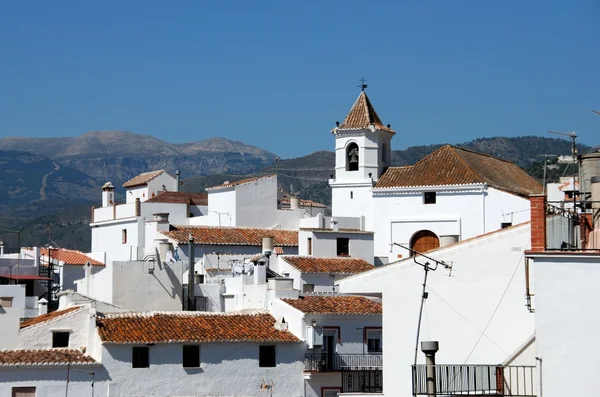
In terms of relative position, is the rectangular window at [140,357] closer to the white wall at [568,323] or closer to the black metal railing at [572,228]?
the black metal railing at [572,228]

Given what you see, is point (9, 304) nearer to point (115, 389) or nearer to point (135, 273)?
point (115, 389)

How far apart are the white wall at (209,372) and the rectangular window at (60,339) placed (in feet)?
5.07

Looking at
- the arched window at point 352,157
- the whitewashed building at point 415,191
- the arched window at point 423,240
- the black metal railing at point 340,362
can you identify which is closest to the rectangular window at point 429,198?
the whitewashed building at point 415,191

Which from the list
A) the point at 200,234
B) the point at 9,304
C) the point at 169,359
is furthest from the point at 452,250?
the point at 200,234

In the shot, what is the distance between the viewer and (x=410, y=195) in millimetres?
61312

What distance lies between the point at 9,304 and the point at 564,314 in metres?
23.9

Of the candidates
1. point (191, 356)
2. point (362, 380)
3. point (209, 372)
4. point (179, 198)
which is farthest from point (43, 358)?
point (179, 198)

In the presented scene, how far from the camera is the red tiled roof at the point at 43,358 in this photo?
35094mm

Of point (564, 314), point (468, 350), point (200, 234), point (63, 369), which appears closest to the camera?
point (564, 314)

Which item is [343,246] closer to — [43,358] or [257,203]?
[257,203]

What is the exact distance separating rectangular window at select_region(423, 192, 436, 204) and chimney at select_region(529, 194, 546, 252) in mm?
40633

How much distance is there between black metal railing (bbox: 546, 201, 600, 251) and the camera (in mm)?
19244

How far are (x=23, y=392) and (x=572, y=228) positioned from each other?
19714 millimetres

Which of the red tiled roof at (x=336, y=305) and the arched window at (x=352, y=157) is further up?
the arched window at (x=352, y=157)
